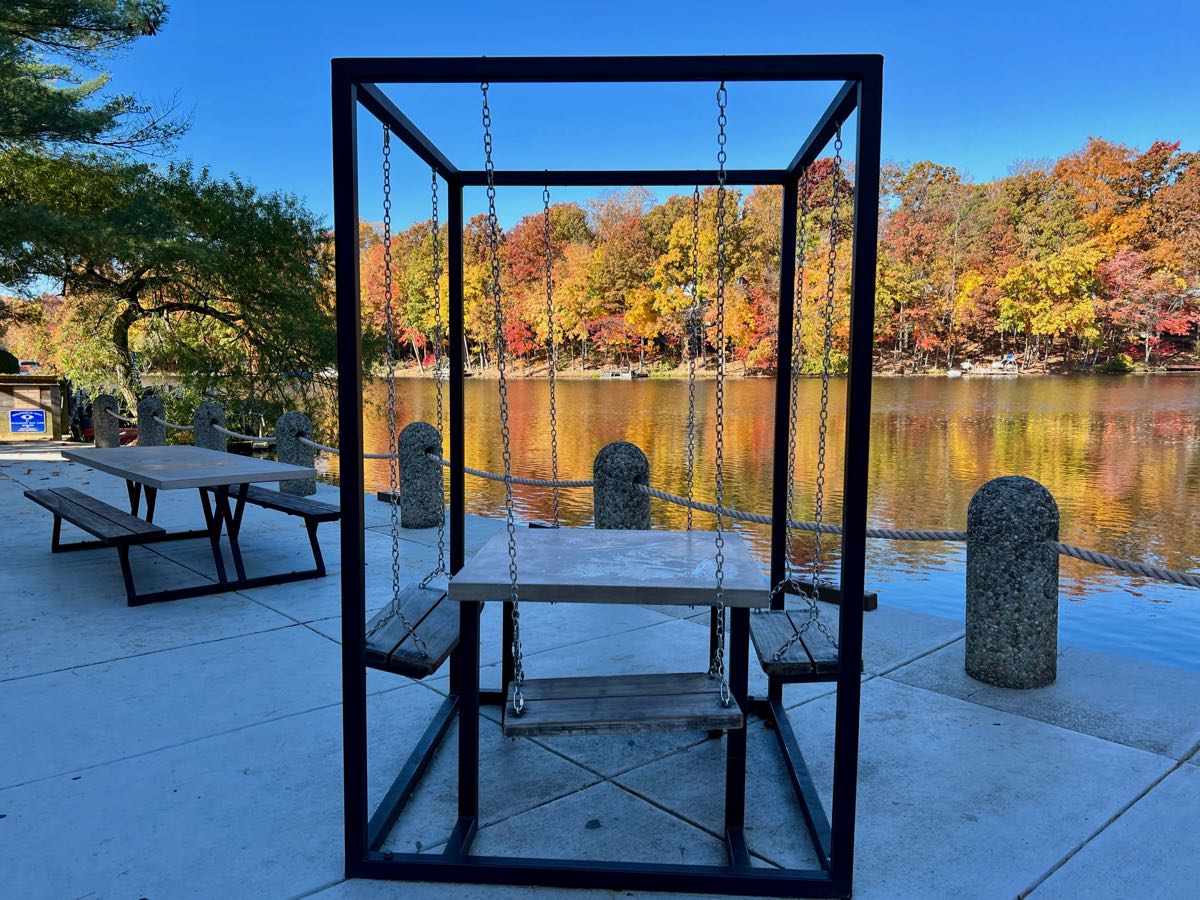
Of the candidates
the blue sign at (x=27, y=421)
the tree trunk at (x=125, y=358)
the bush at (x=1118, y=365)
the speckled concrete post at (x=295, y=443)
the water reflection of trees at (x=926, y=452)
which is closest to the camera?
the speckled concrete post at (x=295, y=443)

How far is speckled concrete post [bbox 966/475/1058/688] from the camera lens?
3773 mm

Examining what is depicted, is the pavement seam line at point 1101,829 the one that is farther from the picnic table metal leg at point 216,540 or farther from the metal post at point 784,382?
the picnic table metal leg at point 216,540

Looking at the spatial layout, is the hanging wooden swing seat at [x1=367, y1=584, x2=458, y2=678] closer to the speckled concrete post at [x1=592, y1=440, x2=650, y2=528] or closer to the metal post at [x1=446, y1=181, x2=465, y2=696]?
the metal post at [x1=446, y1=181, x2=465, y2=696]

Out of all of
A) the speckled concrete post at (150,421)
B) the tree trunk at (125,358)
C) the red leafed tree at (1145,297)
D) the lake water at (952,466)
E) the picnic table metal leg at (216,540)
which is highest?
the red leafed tree at (1145,297)

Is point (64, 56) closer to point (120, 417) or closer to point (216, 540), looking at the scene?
point (120, 417)

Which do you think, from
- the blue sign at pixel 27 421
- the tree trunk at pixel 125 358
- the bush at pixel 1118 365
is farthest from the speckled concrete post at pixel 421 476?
the bush at pixel 1118 365

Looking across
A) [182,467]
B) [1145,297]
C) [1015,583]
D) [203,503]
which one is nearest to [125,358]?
[182,467]

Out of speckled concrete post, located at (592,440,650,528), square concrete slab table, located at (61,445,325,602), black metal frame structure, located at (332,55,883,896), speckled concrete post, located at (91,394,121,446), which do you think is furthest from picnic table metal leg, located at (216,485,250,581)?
speckled concrete post, located at (91,394,121,446)

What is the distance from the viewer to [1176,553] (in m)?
10.2

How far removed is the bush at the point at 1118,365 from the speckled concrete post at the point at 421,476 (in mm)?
44612

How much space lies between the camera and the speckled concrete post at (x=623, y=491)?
596 cm

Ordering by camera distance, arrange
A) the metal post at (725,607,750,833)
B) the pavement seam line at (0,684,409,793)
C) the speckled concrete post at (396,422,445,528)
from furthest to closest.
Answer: the speckled concrete post at (396,422,445,528)
the pavement seam line at (0,684,409,793)
the metal post at (725,607,750,833)

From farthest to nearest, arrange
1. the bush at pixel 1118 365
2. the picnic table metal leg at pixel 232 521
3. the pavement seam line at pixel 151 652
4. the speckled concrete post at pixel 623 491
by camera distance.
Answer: the bush at pixel 1118 365
the speckled concrete post at pixel 623 491
the picnic table metal leg at pixel 232 521
the pavement seam line at pixel 151 652

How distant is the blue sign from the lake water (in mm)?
5666
